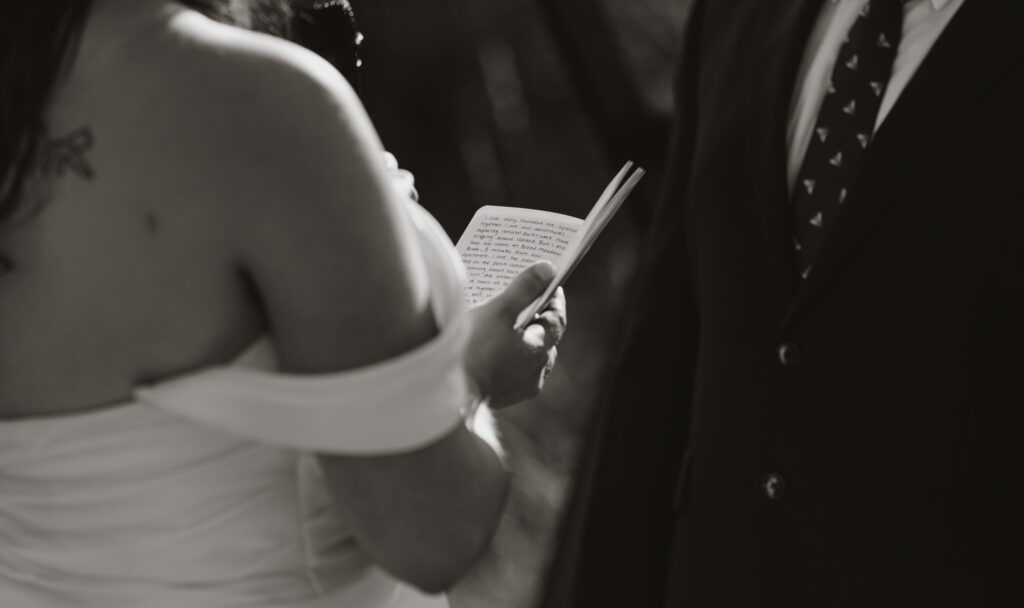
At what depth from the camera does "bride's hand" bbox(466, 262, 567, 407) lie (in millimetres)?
1497

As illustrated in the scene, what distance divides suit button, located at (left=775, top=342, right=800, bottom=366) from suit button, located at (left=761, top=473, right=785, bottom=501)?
0.62 ft

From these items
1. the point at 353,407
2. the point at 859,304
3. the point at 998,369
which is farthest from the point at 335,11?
the point at 998,369

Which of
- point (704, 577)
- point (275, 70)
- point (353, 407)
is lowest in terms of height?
point (704, 577)

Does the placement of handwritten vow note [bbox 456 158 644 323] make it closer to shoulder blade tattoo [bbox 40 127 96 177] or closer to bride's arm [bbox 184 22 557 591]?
bride's arm [bbox 184 22 557 591]

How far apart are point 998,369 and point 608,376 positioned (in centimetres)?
85

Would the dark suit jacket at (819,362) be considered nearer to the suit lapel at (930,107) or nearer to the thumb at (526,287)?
the suit lapel at (930,107)

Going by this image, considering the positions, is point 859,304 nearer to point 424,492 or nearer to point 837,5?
point 837,5

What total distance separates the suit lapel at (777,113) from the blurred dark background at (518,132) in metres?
3.65

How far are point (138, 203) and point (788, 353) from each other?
44.9 inches

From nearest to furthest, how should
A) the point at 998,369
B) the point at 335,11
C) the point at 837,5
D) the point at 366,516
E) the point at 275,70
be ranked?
the point at 275,70
the point at 366,516
the point at 335,11
the point at 998,369
the point at 837,5

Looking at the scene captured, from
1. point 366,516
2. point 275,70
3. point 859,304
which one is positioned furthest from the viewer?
point 859,304

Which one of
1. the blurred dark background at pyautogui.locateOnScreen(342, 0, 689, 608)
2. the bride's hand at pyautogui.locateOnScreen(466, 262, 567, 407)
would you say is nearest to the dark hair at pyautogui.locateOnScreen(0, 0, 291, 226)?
the bride's hand at pyautogui.locateOnScreen(466, 262, 567, 407)

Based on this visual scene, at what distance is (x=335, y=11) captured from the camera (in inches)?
61.2

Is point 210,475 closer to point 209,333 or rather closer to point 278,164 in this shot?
point 209,333
